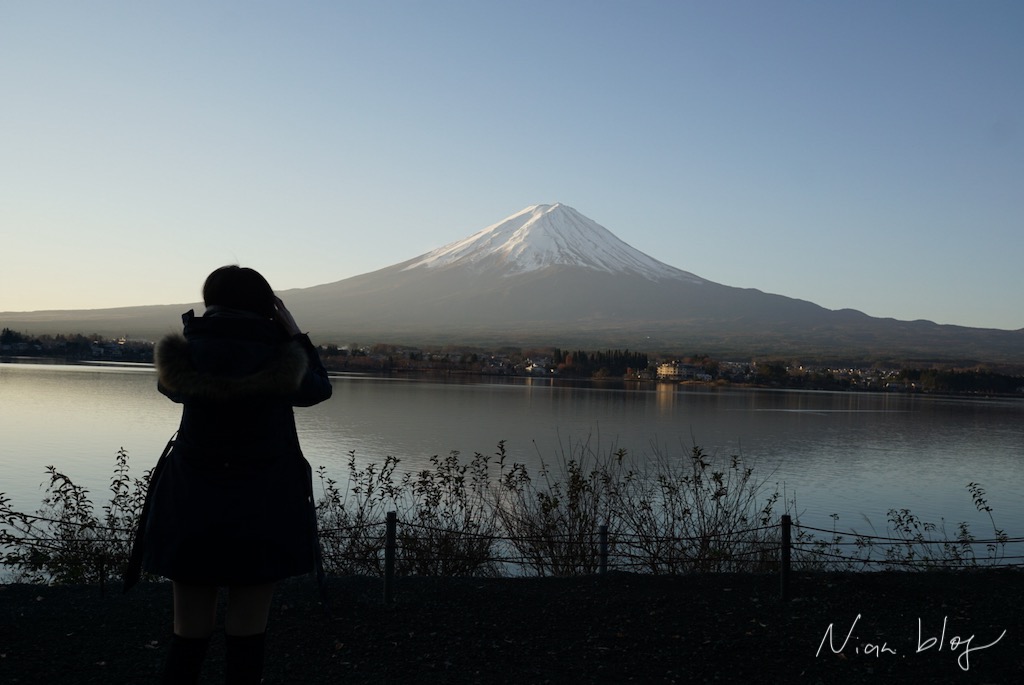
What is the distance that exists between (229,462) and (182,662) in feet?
2.12

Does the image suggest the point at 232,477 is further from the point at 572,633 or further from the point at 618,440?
the point at 618,440

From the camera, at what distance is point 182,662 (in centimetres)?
261

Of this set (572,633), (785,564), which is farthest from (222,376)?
(785,564)

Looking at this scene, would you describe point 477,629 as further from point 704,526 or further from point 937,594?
point 704,526

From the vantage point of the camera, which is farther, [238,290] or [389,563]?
[389,563]

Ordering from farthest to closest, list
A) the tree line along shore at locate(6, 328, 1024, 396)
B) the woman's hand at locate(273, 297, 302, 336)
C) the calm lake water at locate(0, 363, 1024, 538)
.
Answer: the tree line along shore at locate(6, 328, 1024, 396)
the calm lake water at locate(0, 363, 1024, 538)
the woman's hand at locate(273, 297, 302, 336)

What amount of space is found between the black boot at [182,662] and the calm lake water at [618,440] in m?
7.28

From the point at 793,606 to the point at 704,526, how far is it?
12.8 feet

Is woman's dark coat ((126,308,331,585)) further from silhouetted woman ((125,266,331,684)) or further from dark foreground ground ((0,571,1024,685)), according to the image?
dark foreground ground ((0,571,1024,685))

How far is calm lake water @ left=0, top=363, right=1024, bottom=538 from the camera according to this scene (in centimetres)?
1579

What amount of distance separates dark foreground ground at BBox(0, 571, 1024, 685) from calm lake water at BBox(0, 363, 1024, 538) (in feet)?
14.3

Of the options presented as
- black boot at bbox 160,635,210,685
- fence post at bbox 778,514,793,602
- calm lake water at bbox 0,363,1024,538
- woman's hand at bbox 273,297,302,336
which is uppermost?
woman's hand at bbox 273,297,302,336
